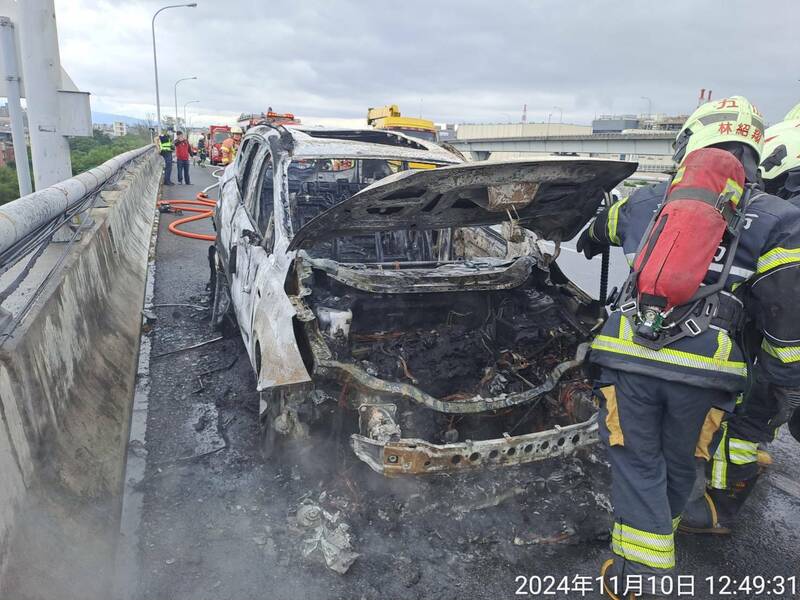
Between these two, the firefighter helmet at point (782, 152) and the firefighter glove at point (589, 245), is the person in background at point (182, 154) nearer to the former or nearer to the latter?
Result: the firefighter glove at point (589, 245)

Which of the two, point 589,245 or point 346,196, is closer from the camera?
point 589,245

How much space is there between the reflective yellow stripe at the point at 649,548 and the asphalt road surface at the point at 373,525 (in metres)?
0.34

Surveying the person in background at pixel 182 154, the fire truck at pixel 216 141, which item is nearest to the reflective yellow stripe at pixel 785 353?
the person in background at pixel 182 154

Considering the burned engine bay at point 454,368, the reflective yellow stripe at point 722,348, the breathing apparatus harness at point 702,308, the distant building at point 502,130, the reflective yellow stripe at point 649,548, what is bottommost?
the reflective yellow stripe at point 649,548

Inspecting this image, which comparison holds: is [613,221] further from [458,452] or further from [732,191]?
[458,452]

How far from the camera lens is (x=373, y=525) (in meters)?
3.07

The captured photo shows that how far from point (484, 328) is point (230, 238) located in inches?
96.2

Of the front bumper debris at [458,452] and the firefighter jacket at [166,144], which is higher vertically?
the firefighter jacket at [166,144]

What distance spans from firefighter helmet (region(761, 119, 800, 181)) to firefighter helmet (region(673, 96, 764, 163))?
97 centimetres

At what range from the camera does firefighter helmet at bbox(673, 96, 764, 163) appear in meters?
2.69

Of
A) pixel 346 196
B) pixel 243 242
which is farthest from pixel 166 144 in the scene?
pixel 243 242

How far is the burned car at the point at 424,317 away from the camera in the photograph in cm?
306

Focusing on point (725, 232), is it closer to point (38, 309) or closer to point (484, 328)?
point (484, 328)

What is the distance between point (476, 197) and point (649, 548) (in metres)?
2.02
